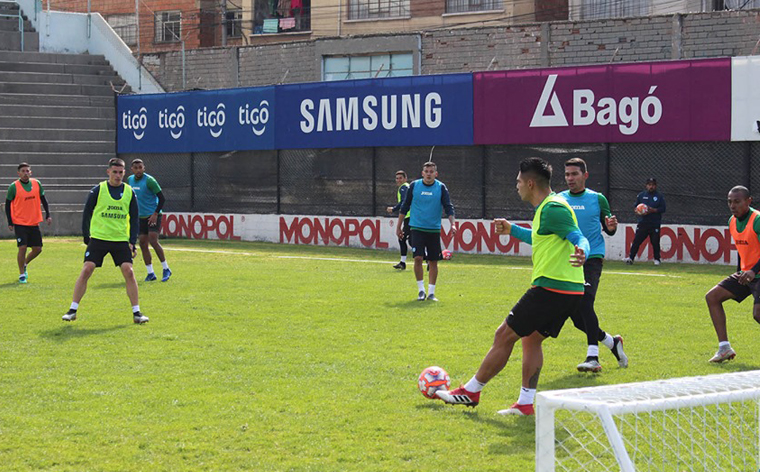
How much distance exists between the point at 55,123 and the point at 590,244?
28127 mm

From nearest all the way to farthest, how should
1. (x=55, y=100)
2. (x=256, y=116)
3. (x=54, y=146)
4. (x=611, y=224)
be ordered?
(x=611, y=224)
(x=256, y=116)
(x=54, y=146)
(x=55, y=100)

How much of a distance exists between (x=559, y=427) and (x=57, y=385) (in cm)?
464

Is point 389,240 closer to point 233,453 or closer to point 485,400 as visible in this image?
point 485,400

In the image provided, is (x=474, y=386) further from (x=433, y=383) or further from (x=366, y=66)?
(x=366, y=66)

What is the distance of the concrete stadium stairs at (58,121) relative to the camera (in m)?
33.6

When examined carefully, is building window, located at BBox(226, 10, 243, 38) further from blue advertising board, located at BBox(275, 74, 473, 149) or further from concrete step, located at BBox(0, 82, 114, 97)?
blue advertising board, located at BBox(275, 74, 473, 149)

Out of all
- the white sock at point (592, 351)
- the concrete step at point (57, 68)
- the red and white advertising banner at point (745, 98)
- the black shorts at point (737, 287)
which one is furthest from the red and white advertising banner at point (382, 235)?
the white sock at point (592, 351)

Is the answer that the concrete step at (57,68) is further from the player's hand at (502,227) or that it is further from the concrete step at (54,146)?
the player's hand at (502,227)

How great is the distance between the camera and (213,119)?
31766 mm

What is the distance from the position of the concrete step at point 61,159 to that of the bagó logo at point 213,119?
4.75 m

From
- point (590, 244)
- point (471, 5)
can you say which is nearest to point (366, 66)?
point (471, 5)

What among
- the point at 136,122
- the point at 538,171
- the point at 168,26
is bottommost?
the point at 538,171

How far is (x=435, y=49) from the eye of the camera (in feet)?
113

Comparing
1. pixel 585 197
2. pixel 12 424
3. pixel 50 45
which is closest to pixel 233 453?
pixel 12 424
